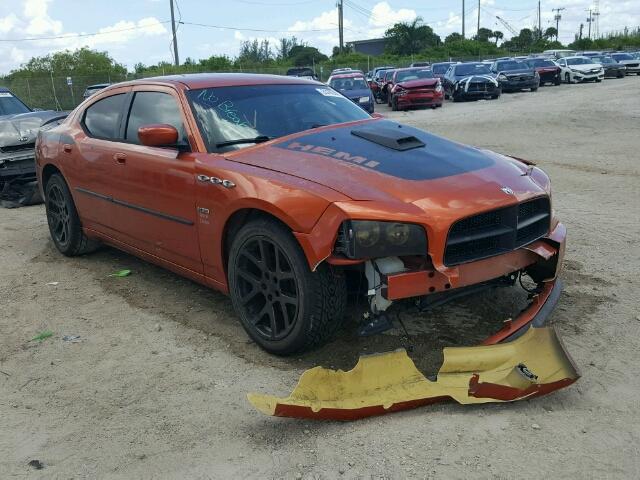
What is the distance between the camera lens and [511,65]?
2947 cm

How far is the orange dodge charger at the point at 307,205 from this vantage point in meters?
3.18

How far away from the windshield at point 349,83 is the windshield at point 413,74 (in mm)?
2031

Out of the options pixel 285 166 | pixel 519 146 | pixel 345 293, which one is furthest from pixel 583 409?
pixel 519 146

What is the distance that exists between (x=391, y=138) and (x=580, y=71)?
104ft

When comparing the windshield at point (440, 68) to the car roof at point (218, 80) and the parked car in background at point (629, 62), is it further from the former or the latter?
the car roof at point (218, 80)

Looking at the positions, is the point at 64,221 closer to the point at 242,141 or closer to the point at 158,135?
the point at 158,135

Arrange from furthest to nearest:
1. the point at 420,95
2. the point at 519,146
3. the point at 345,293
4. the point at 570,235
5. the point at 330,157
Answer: the point at 420,95, the point at 519,146, the point at 570,235, the point at 330,157, the point at 345,293

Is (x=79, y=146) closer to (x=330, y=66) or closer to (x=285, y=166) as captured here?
(x=285, y=166)

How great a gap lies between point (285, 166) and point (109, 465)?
1812mm

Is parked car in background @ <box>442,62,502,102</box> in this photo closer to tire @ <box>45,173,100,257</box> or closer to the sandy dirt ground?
the sandy dirt ground

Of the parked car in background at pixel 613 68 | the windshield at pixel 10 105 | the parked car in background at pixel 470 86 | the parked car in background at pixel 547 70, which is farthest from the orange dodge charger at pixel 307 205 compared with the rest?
the parked car in background at pixel 613 68

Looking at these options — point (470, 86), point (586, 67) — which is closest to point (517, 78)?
point (470, 86)

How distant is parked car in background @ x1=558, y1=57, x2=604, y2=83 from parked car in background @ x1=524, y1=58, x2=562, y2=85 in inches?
26.1

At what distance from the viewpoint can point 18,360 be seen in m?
3.88
